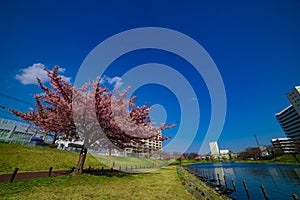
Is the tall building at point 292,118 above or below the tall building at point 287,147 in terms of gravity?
above

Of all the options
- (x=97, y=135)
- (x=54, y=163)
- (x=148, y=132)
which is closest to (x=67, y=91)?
(x=97, y=135)

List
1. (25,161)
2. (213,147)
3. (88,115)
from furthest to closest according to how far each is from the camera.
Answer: (213,147)
(25,161)
(88,115)

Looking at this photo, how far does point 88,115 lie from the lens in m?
10.2

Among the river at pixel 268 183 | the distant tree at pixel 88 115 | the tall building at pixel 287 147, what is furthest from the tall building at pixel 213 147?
the distant tree at pixel 88 115

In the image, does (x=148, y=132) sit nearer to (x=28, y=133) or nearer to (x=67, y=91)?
(x=67, y=91)

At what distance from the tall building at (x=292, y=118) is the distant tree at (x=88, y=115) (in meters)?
95.0

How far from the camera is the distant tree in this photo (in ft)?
32.6

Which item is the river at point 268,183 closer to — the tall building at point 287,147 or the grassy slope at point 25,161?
the grassy slope at point 25,161

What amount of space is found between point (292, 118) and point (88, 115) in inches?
4554

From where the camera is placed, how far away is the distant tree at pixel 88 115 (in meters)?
9.92

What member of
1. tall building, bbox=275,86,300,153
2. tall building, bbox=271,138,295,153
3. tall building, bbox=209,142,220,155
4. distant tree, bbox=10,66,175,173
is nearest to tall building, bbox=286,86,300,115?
tall building, bbox=275,86,300,153

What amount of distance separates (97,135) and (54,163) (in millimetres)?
14745

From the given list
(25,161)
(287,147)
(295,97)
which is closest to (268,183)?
(25,161)

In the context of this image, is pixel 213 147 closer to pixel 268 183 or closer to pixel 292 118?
pixel 292 118
